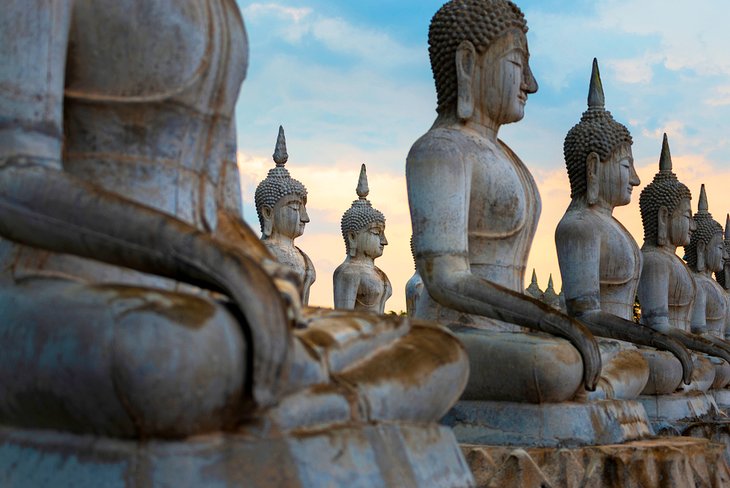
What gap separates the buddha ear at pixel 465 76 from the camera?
209 inches

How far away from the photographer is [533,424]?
4758 millimetres

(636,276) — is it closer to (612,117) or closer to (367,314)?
(612,117)

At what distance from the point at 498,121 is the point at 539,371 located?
1.45m

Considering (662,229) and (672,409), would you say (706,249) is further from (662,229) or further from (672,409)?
(672,409)

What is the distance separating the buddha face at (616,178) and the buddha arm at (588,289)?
25cm

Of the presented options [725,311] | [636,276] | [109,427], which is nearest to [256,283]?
[109,427]

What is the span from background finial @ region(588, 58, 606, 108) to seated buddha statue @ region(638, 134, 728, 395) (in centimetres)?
180

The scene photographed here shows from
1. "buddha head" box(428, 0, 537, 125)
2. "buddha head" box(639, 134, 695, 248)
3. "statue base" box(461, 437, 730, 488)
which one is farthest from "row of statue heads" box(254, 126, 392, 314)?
"statue base" box(461, 437, 730, 488)

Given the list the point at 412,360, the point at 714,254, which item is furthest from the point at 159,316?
the point at 714,254

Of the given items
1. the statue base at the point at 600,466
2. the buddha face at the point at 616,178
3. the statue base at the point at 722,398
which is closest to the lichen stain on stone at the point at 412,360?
the statue base at the point at 600,466

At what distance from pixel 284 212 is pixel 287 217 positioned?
0.08 metres

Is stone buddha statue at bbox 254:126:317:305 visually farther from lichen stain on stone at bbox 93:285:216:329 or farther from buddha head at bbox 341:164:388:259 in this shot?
lichen stain on stone at bbox 93:285:216:329

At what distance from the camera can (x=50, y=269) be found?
116 inches

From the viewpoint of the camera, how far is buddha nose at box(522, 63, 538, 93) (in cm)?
545
